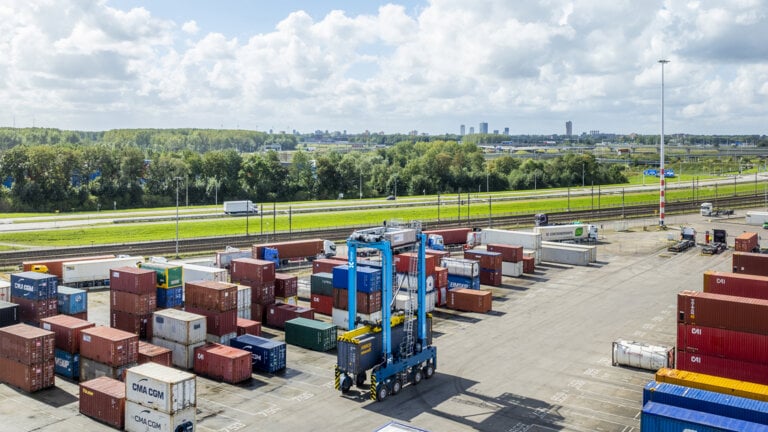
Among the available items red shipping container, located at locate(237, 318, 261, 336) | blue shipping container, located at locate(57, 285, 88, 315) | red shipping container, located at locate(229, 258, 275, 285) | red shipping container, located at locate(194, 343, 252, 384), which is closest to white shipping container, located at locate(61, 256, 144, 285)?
blue shipping container, located at locate(57, 285, 88, 315)

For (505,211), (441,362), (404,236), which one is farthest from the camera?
(505,211)

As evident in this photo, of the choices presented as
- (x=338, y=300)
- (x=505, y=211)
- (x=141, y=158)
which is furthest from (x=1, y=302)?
(x=141, y=158)

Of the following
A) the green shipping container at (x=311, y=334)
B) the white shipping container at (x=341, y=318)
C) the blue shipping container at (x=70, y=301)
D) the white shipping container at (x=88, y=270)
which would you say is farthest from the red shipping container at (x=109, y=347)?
the white shipping container at (x=88, y=270)

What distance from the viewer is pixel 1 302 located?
51.6 metres

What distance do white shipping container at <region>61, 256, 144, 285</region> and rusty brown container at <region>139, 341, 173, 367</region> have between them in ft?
99.9

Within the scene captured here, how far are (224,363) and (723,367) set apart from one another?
3186 cm

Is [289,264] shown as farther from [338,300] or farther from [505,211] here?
[505,211]

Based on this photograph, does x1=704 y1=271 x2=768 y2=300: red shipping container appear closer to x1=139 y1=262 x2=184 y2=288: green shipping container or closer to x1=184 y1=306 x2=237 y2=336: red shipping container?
x1=184 y1=306 x2=237 y2=336: red shipping container

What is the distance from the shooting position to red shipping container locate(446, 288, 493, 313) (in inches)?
2571

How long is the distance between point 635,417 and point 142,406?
2793 cm

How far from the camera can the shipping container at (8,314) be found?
164ft

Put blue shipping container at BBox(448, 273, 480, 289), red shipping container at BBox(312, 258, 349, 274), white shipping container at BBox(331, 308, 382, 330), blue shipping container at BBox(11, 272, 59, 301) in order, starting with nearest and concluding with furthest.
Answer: blue shipping container at BBox(11, 272, 59, 301), white shipping container at BBox(331, 308, 382, 330), red shipping container at BBox(312, 258, 349, 274), blue shipping container at BBox(448, 273, 480, 289)

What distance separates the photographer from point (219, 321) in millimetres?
50031

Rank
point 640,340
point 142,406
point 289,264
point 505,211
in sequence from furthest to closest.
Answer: point 505,211, point 289,264, point 640,340, point 142,406
